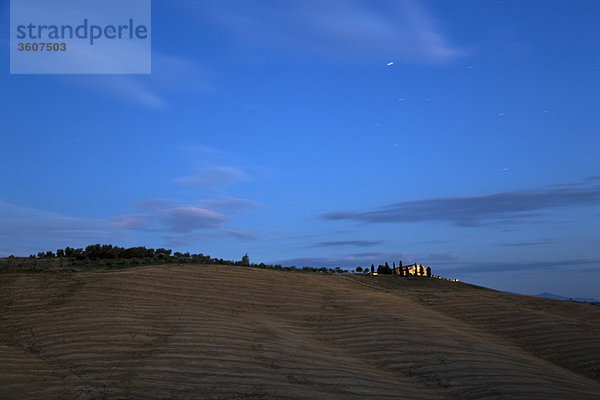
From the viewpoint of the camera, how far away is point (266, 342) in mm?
12594

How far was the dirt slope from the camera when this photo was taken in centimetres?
1014

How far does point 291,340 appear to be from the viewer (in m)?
13.1

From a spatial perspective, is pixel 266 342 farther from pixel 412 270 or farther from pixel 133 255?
pixel 412 270

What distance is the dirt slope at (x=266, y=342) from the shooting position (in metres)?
10.1

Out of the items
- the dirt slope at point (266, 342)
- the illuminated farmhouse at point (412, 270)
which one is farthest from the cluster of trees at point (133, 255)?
the illuminated farmhouse at point (412, 270)

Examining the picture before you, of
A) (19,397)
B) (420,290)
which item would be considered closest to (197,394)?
(19,397)

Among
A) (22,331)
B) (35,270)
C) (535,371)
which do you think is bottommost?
(535,371)

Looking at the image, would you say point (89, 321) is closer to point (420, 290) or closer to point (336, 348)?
point (336, 348)

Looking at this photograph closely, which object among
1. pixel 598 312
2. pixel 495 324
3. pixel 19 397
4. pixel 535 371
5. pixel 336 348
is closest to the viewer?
pixel 19 397

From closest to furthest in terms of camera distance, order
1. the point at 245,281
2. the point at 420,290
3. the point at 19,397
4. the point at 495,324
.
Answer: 1. the point at 19,397
2. the point at 495,324
3. the point at 245,281
4. the point at 420,290

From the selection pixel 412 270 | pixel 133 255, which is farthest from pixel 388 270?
pixel 133 255

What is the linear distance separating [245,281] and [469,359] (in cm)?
942

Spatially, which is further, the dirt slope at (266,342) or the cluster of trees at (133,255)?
the cluster of trees at (133,255)

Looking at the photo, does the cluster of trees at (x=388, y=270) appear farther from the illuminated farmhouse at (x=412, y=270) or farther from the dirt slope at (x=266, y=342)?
the dirt slope at (x=266, y=342)
